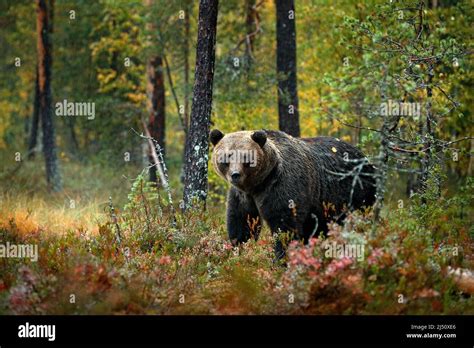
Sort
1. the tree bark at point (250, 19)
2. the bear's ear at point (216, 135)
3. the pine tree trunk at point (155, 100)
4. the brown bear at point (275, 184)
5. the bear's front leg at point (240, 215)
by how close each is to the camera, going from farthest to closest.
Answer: the pine tree trunk at point (155, 100) → the tree bark at point (250, 19) → the bear's front leg at point (240, 215) → the bear's ear at point (216, 135) → the brown bear at point (275, 184)

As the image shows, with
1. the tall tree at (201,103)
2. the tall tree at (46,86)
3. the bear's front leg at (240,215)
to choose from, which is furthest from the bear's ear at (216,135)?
the tall tree at (46,86)

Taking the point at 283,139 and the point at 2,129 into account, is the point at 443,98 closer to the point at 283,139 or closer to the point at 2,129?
the point at 283,139

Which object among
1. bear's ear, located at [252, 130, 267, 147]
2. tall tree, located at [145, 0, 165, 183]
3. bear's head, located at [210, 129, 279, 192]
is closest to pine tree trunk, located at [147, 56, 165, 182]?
tall tree, located at [145, 0, 165, 183]

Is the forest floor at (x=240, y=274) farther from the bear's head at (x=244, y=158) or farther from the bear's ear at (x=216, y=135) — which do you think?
the bear's ear at (x=216, y=135)

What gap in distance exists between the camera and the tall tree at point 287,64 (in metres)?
14.2

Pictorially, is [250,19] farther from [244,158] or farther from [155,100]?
[244,158]

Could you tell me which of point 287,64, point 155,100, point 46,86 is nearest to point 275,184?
point 287,64

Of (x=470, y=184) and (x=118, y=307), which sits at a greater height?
(x=470, y=184)

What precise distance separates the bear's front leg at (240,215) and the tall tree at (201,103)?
1494 mm

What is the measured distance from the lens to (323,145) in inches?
412

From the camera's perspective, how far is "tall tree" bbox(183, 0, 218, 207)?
10656mm

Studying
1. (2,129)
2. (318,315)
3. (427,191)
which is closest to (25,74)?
(2,129)

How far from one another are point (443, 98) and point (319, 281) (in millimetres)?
7589
